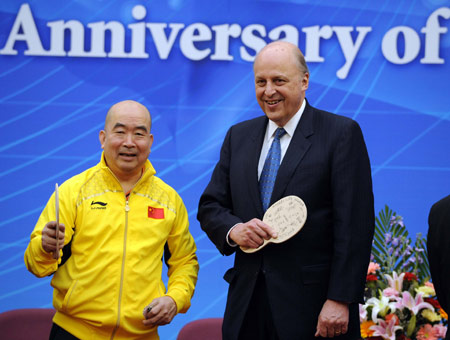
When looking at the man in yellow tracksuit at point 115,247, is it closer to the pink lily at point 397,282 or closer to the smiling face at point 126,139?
the smiling face at point 126,139

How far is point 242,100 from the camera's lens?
4.22 meters

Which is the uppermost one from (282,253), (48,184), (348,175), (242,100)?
(242,100)

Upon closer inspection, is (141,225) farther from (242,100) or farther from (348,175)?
(242,100)

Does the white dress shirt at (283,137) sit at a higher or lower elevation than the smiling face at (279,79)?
lower

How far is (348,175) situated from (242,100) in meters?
1.97

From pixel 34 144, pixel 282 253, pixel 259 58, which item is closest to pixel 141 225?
pixel 282 253

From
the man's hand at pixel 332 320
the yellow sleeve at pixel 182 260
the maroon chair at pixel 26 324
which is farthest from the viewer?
the maroon chair at pixel 26 324

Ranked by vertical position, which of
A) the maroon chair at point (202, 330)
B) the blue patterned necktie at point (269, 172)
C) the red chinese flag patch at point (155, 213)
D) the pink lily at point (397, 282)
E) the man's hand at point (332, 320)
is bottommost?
the maroon chair at point (202, 330)

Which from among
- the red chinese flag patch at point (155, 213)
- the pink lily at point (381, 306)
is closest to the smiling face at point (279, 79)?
the red chinese flag patch at point (155, 213)

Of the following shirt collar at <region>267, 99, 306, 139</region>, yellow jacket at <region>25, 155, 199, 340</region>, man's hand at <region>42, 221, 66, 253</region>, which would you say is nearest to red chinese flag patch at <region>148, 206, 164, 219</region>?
yellow jacket at <region>25, 155, 199, 340</region>

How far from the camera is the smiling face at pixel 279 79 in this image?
2.47 metres

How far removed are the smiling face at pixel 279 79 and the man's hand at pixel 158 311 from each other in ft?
2.90

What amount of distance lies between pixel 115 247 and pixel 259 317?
25.8 inches

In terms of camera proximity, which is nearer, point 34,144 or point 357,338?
point 357,338
